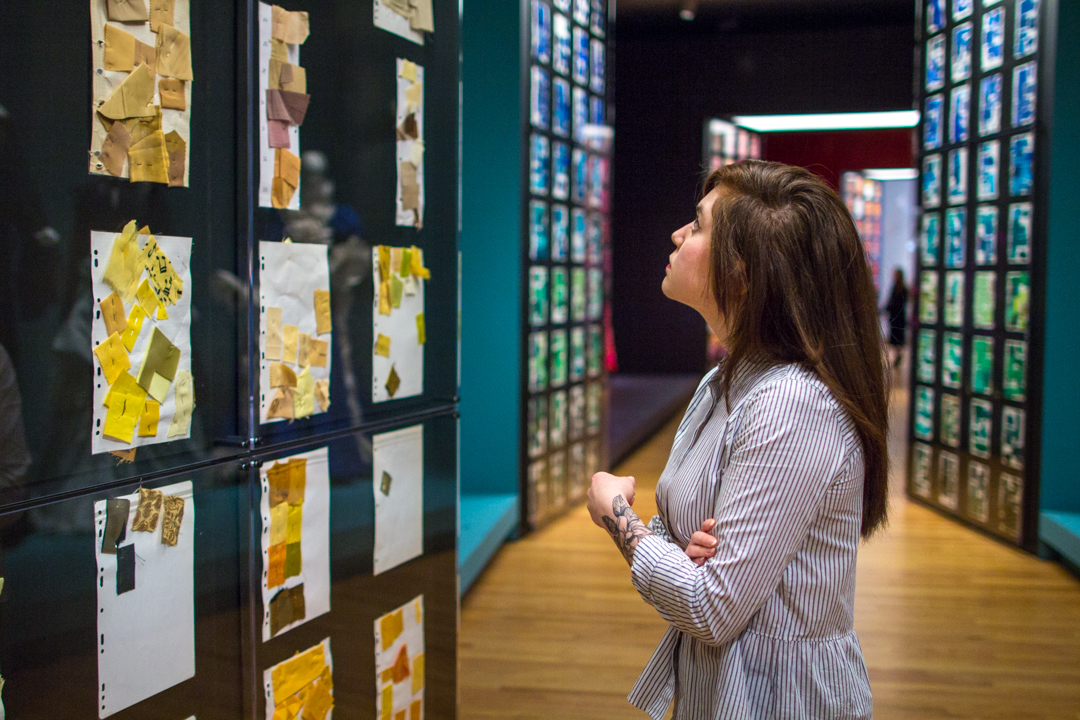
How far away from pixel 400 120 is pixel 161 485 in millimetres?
1058

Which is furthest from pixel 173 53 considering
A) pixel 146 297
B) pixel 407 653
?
pixel 407 653

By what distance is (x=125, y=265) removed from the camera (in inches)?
59.2

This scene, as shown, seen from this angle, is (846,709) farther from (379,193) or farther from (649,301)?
(649,301)

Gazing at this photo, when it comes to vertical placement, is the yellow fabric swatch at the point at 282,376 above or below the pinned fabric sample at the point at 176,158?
below

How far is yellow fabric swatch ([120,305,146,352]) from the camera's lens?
1.52 m

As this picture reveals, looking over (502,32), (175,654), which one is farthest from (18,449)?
(502,32)

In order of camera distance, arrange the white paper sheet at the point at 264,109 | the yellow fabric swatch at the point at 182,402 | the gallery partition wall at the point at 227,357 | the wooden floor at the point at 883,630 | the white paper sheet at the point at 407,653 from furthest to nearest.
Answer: the wooden floor at the point at 883,630
the white paper sheet at the point at 407,653
the white paper sheet at the point at 264,109
the yellow fabric swatch at the point at 182,402
the gallery partition wall at the point at 227,357

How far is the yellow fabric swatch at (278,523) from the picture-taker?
185cm

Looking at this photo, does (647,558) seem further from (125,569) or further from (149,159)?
(149,159)

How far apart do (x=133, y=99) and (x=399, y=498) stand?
1134 millimetres

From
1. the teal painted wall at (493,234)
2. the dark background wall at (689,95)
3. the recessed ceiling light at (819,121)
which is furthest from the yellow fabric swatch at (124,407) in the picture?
the recessed ceiling light at (819,121)

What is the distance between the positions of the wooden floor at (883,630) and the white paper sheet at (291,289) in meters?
1.55

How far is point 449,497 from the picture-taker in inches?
99.4

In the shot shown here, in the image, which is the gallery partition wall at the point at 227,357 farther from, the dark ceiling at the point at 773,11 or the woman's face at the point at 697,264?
the dark ceiling at the point at 773,11
